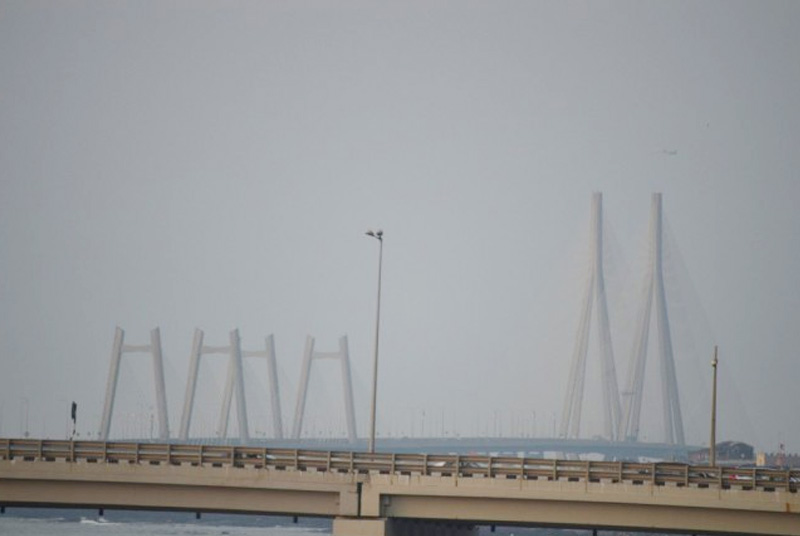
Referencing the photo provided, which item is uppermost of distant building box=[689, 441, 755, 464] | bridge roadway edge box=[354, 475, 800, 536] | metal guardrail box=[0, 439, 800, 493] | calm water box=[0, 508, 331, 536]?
distant building box=[689, 441, 755, 464]

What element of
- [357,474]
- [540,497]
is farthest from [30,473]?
[540,497]

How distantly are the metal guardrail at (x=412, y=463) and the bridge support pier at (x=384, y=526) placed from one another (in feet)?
5.61

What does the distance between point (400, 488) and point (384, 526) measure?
52.5 inches

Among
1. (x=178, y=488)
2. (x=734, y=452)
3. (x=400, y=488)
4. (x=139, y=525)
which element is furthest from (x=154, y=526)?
(x=400, y=488)

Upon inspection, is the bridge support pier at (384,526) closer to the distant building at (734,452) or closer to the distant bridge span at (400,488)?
the distant bridge span at (400,488)

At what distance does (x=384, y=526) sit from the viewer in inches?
2136

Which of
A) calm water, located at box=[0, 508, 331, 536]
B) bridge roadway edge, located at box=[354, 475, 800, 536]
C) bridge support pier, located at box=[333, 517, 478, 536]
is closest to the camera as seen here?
bridge roadway edge, located at box=[354, 475, 800, 536]

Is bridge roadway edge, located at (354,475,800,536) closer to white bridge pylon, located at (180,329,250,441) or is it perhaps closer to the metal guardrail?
the metal guardrail

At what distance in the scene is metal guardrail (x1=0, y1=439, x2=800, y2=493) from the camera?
5328cm

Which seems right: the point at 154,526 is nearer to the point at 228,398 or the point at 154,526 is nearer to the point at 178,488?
the point at 228,398

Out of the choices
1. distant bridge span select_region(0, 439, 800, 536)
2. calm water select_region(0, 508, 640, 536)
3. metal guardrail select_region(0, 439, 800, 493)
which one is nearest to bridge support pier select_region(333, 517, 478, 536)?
distant bridge span select_region(0, 439, 800, 536)

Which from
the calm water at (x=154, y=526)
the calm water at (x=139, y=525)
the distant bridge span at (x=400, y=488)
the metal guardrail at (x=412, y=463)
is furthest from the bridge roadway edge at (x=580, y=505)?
the calm water at (x=139, y=525)

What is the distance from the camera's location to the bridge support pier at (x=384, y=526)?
54.2 metres

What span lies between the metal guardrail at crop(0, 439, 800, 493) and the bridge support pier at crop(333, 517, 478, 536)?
1.71m
